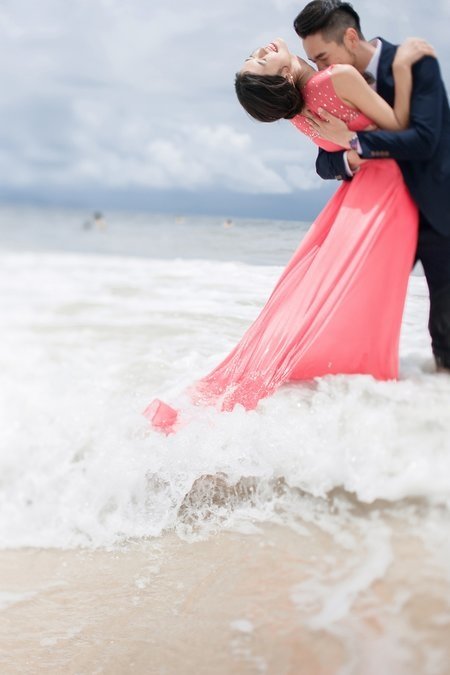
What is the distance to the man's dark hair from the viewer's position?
153cm

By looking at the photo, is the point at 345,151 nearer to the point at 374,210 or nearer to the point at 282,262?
the point at 374,210

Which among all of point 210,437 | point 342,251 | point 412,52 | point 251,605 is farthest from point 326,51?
point 251,605

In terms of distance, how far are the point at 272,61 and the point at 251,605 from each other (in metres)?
1.02

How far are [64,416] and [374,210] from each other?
1025 millimetres

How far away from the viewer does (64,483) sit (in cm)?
187

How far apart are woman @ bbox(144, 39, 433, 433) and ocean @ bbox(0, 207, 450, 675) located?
0.21 feet

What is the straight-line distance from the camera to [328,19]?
1.53m

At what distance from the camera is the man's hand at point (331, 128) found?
61.7 inches

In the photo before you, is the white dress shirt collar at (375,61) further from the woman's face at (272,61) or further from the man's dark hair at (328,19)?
the woman's face at (272,61)

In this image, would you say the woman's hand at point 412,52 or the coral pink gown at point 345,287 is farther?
the coral pink gown at point 345,287

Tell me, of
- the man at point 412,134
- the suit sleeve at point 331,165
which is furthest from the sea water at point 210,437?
the suit sleeve at point 331,165

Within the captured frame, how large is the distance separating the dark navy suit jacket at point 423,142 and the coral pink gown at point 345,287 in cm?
5

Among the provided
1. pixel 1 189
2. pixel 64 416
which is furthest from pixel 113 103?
pixel 64 416

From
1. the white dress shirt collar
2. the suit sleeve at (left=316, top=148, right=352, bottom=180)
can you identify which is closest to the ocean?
the suit sleeve at (left=316, top=148, right=352, bottom=180)
